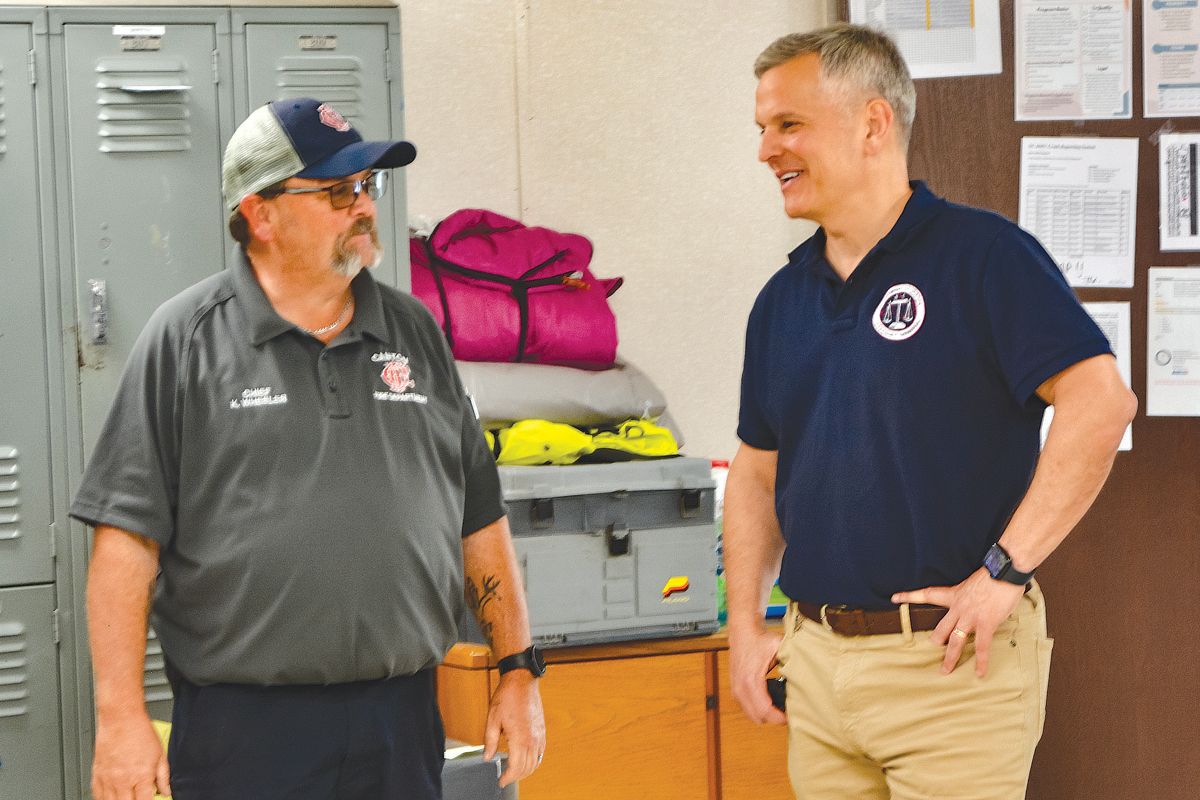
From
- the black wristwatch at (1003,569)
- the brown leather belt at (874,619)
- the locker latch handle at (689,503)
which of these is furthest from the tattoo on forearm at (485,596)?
the locker latch handle at (689,503)

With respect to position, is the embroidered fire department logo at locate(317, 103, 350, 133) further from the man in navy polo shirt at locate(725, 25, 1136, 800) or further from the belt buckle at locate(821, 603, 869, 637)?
the belt buckle at locate(821, 603, 869, 637)

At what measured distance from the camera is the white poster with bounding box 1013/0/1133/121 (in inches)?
122

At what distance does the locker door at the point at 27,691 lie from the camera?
251 cm

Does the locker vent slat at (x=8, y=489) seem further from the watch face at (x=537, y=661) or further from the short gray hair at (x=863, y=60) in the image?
the short gray hair at (x=863, y=60)

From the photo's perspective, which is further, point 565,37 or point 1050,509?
point 565,37

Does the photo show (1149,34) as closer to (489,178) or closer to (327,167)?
(489,178)

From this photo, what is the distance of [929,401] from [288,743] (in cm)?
101

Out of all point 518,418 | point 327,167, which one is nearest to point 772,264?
point 518,418

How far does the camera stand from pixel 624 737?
2.57 metres

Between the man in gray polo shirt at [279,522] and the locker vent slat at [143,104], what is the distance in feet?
3.14

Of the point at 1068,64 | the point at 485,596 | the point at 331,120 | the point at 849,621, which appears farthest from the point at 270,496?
the point at 1068,64

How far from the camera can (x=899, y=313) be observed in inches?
61.2

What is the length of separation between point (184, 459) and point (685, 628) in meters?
1.45

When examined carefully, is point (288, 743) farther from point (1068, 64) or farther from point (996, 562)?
point (1068, 64)
